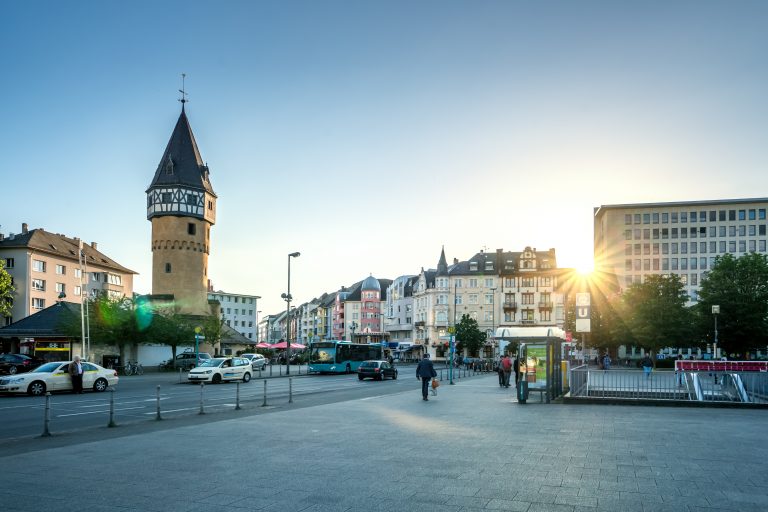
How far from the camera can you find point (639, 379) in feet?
76.6

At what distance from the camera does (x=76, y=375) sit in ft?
91.2

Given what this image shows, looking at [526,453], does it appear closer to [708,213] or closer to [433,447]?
[433,447]

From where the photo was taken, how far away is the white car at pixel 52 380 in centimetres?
2653

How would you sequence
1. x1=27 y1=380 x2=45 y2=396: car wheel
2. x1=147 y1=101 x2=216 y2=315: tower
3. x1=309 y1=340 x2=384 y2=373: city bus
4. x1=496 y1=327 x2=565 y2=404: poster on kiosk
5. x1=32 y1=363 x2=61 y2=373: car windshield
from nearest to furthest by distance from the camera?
x1=496 y1=327 x2=565 y2=404: poster on kiosk
x1=27 y1=380 x2=45 y2=396: car wheel
x1=32 y1=363 x2=61 y2=373: car windshield
x1=309 y1=340 x2=384 y2=373: city bus
x1=147 y1=101 x2=216 y2=315: tower

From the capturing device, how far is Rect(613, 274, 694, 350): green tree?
6481 cm

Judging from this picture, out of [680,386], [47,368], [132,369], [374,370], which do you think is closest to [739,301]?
[374,370]

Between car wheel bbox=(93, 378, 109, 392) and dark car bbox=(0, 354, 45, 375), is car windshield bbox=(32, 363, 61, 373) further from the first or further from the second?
dark car bbox=(0, 354, 45, 375)

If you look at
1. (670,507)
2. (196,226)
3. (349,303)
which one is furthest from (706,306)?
(349,303)

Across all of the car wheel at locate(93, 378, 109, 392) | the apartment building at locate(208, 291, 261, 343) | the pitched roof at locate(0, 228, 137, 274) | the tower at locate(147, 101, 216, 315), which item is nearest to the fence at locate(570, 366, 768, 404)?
the car wheel at locate(93, 378, 109, 392)

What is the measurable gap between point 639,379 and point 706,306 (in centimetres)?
4179

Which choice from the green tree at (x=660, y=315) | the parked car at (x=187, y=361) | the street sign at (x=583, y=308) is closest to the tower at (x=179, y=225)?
the parked car at (x=187, y=361)

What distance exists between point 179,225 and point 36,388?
4699 cm

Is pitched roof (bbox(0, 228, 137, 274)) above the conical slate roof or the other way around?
the other way around

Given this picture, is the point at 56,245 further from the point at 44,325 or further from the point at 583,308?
the point at 583,308
